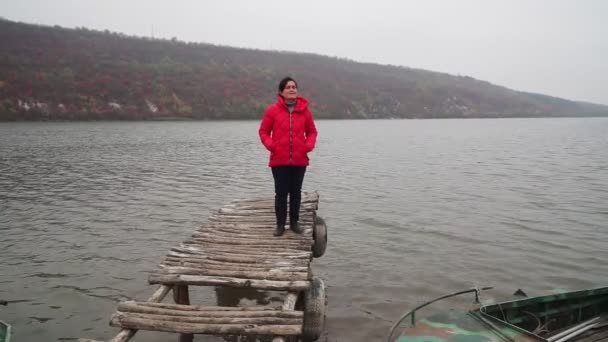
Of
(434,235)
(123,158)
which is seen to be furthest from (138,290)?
(123,158)

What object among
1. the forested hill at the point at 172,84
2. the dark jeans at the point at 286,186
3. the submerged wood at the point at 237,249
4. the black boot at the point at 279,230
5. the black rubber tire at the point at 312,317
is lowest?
the black rubber tire at the point at 312,317

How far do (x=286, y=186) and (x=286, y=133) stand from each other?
85cm

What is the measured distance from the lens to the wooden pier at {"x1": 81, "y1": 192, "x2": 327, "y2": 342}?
4039mm

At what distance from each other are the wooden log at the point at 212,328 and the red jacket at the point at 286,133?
266 cm

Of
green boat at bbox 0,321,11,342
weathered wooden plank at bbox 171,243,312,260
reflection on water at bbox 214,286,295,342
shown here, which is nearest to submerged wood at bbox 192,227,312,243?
weathered wooden plank at bbox 171,243,312,260

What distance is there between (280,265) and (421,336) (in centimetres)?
193

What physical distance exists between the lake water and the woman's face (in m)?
3.35

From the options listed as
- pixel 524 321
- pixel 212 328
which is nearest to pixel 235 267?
pixel 212 328

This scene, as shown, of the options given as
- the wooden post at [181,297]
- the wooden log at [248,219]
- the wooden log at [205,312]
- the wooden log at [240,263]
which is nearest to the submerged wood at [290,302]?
the wooden log at [205,312]

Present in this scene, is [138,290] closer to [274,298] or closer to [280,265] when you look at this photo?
[274,298]

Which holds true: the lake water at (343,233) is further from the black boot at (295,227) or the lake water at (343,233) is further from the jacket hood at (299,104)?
the jacket hood at (299,104)

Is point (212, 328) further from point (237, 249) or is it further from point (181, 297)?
point (237, 249)

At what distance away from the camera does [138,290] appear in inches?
289

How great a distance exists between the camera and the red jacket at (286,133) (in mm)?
6074
